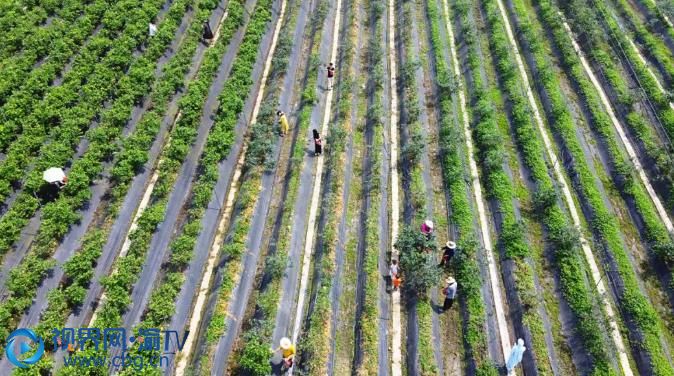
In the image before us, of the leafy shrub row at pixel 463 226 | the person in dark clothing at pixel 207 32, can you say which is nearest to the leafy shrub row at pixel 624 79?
the leafy shrub row at pixel 463 226

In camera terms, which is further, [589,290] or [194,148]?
[194,148]

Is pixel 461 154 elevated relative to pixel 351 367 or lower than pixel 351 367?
elevated

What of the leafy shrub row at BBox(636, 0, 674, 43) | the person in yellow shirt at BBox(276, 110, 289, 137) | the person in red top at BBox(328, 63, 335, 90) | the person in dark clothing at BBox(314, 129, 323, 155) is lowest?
the person in dark clothing at BBox(314, 129, 323, 155)

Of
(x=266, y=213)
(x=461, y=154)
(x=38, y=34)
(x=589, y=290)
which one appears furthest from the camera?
(x=38, y=34)

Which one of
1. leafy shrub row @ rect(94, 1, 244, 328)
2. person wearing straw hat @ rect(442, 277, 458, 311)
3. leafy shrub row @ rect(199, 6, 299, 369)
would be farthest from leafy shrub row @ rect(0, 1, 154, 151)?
person wearing straw hat @ rect(442, 277, 458, 311)

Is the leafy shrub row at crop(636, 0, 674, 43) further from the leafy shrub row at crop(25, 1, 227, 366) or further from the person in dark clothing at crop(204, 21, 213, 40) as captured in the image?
the leafy shrub row at crop(25, 1, 227, 366)

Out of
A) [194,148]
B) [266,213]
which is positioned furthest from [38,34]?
[266,213]

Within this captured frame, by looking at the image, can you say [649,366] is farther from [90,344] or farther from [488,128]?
[90,344]
